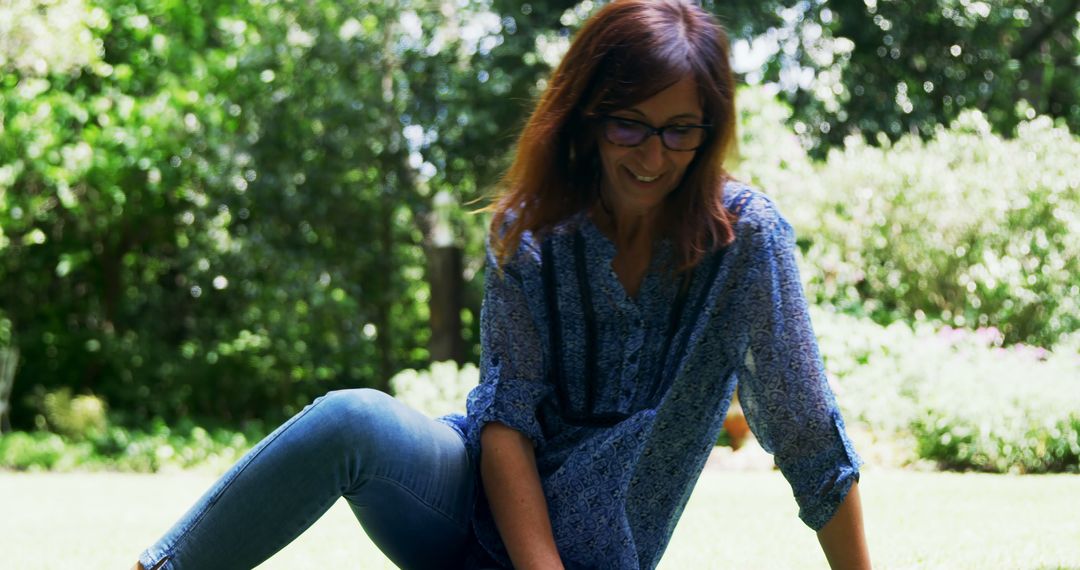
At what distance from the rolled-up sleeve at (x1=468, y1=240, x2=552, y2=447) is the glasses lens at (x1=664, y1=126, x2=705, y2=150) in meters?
0.34

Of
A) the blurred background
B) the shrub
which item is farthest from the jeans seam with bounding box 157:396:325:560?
the shrub

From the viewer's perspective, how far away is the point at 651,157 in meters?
1.98

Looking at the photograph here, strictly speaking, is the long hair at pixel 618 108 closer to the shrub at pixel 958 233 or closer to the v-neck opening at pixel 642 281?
the v-neck opening at pixel 642 281

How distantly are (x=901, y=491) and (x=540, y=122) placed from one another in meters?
3.83

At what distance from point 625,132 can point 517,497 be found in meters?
0.62

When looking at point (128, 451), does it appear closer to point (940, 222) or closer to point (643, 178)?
point (940, 222)

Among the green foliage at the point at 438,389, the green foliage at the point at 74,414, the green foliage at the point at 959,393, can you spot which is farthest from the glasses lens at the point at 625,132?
the green foliage at the point at 74,414

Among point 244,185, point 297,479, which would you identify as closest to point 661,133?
point 297,479

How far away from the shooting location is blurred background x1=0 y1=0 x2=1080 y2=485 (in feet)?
29.1

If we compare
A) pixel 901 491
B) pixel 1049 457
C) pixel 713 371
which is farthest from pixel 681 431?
pixel 1049 457

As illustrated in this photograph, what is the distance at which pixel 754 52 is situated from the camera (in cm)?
948

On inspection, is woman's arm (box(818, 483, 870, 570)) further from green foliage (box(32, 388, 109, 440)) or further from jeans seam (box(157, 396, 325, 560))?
green foliage (box(32, 388, 109, 440))

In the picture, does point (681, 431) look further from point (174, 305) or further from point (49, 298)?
point (49, 298)

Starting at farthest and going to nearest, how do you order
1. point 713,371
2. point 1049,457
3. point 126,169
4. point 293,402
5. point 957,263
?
point 293,402
point 126,169
point 957,263
point 1049,457
point 713,371
